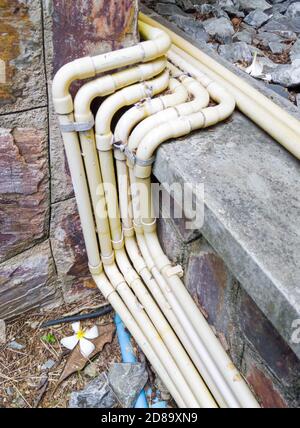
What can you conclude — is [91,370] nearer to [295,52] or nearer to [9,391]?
[9,391]

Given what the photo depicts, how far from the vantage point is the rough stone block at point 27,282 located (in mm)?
1514

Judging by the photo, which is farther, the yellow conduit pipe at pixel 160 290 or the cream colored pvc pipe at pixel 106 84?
the yellow conduit pipe at pixel 160 290

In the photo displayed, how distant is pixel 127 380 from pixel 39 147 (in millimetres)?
930

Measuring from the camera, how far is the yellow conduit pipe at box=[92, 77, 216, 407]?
3.53 feet

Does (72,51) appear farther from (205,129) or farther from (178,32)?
(178,32)

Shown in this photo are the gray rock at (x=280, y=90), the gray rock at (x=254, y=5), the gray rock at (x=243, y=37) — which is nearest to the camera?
the gray rock at (x=280, y=90)

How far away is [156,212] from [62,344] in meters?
0.76

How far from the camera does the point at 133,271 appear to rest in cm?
150

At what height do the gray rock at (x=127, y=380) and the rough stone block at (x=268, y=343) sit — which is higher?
the rough stone block at (x=268, y=343)

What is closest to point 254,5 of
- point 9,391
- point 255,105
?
point 255,105

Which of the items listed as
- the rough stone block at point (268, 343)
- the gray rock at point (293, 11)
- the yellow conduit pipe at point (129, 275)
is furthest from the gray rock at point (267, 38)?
the rough stone block at point (268, 343)

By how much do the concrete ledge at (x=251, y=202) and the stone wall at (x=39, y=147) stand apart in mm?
372

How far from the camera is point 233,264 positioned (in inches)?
34.2

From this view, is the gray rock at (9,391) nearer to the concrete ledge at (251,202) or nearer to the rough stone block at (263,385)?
the rough stone block at (263,385)
